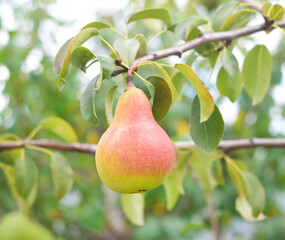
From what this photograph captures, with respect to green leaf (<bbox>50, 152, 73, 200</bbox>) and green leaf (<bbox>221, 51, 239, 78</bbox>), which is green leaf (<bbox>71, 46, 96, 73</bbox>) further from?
green leaf (<bbox>50, 152, 73, 200</bbox>)

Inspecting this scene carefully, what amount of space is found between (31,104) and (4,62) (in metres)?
0.26

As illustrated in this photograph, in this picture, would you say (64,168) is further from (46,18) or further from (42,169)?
(46,18)

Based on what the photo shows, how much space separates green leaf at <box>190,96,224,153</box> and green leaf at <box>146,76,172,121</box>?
55mm

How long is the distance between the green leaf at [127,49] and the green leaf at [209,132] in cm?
13

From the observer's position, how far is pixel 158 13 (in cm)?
55

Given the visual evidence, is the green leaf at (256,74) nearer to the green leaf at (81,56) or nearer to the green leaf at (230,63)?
the green leaf at (230,63)

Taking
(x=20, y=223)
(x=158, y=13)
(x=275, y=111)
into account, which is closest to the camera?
(x=20, y=223)

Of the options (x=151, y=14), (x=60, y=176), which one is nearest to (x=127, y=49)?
(x=151, y=14)

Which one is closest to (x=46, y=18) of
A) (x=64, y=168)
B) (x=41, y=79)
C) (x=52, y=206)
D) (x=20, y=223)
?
(x=41, y=79)

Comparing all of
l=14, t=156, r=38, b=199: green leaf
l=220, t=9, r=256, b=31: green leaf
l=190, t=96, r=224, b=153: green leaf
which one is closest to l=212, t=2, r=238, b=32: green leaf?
l=220, t=9, r=256, b=31: green leaf

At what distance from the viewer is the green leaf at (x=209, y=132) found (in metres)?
0.46

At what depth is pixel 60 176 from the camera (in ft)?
2.29

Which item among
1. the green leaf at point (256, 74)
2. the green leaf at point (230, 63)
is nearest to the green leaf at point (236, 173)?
the green leaf at point (256, 74)

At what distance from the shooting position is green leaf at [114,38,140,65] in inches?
15.7
